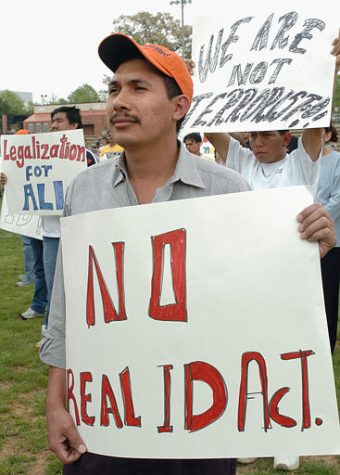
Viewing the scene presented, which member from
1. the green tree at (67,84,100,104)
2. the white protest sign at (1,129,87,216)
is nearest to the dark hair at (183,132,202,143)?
the white protest sign at (1,129,87,216)

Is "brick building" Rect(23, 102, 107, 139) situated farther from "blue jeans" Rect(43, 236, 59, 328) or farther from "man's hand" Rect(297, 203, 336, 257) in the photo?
"man's hand" Rect(297, 203, 336, 257)

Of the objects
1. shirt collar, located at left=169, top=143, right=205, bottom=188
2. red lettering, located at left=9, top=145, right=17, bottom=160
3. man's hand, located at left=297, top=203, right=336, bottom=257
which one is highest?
red lettering, located at left=9, top=145, right=17, bottom=160

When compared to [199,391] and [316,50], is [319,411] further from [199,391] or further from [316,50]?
[316,50]

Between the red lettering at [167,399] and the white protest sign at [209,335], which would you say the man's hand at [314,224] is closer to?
the white protest sign at [209,335]

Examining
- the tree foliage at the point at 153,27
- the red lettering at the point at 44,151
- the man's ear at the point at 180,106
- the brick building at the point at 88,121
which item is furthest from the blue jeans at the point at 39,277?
the brick building at the point at 88,121

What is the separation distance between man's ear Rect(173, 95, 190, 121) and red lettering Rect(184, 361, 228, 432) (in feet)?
2.69

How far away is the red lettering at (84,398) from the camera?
1.71 meters

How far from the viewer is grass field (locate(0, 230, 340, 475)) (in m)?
3.50

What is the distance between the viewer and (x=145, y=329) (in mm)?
1632

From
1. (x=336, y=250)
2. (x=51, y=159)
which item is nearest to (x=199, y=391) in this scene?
(x=336, y=250)

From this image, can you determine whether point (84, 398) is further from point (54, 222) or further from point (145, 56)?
point (54, 222)

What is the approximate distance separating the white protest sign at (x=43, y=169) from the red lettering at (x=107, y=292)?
3.04 meters

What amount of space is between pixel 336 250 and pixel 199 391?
3084mm

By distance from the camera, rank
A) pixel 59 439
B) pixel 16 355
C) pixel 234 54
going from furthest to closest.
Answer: pixel 16 355, pixel 234 54, pixel 59 439
